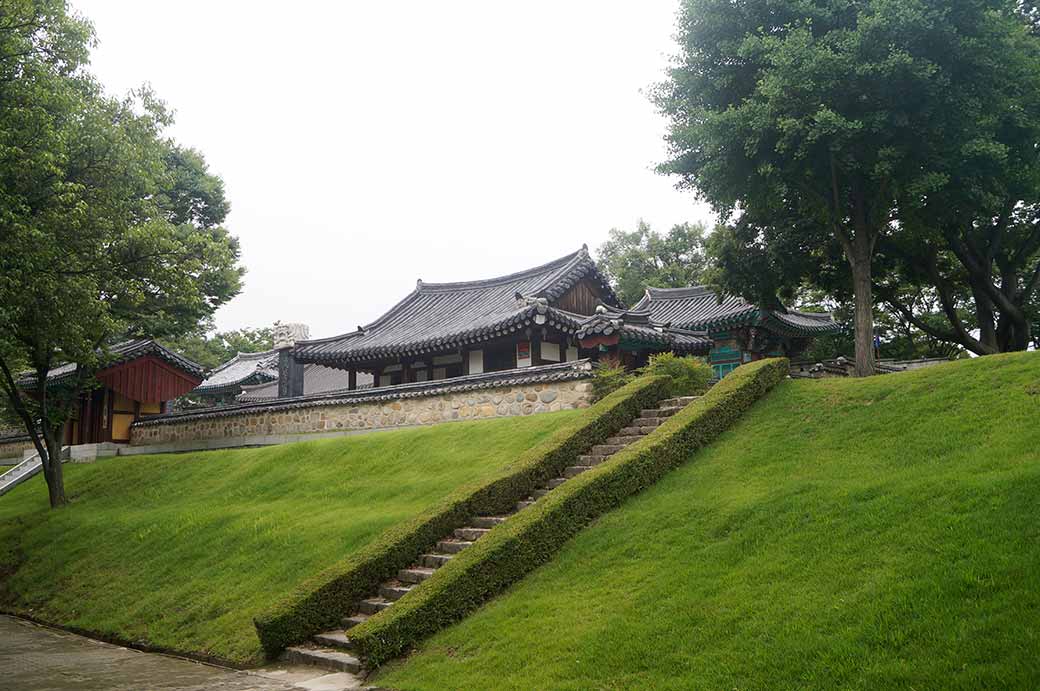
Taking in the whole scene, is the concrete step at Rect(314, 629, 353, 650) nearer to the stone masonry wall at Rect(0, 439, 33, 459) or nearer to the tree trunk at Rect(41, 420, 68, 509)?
Result: the tree trunk at Rect(41, 420, 68, 509)

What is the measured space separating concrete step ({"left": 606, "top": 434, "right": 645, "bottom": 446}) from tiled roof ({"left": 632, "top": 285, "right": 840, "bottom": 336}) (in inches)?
607

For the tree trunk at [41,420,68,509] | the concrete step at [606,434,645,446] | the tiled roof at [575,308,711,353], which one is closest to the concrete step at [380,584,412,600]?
the concrete step at [606,434,645,446]

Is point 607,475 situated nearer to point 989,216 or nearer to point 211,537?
point 211,537

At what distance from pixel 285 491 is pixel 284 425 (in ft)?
23.4

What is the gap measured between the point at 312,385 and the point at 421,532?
32973 millimetres

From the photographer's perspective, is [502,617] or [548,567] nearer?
[502,617]

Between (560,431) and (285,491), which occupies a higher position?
(560,431)

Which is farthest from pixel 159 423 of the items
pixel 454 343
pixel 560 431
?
pixel 560 431

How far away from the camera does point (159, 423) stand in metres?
27.2

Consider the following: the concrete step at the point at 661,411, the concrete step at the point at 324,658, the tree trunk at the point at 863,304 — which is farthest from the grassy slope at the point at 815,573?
Answer: the tree trunk at the point at 863,304

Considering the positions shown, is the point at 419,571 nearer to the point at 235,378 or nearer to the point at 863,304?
the point at 863,304

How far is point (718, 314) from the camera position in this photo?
3077cm

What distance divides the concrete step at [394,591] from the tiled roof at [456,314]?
45.9ft

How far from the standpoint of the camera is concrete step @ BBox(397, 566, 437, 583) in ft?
34.4
